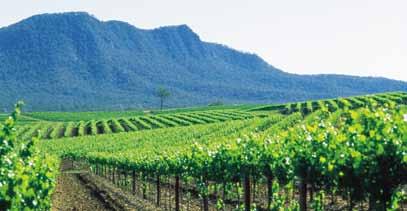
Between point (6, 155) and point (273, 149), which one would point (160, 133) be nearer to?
point (273, 149)

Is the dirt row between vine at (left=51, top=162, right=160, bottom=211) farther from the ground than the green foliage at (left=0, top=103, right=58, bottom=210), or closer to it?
closer to it

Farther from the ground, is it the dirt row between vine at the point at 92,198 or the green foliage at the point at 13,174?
the green foliage at the point at 13,174

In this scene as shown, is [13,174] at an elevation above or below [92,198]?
above

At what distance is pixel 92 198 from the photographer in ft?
119

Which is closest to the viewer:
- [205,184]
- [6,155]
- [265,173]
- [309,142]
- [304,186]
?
[6,155]

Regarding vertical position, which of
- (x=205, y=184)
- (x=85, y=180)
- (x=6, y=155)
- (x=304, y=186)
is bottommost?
(x=85, y=180)

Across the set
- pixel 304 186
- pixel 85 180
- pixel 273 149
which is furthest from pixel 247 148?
pixel 85 180

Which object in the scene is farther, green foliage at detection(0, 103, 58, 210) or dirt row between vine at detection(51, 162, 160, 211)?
dirt row between vine at detection(51, 162, 160, 211)

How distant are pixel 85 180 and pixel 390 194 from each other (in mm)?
44850

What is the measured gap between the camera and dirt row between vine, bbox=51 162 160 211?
3156cm

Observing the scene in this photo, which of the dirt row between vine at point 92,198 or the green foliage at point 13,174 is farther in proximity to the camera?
the dirt row between vine at point 92,198

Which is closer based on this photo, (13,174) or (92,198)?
(13,174)

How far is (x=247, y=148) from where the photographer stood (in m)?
20.3

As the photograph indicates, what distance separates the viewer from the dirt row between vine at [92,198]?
31559 millimetres
